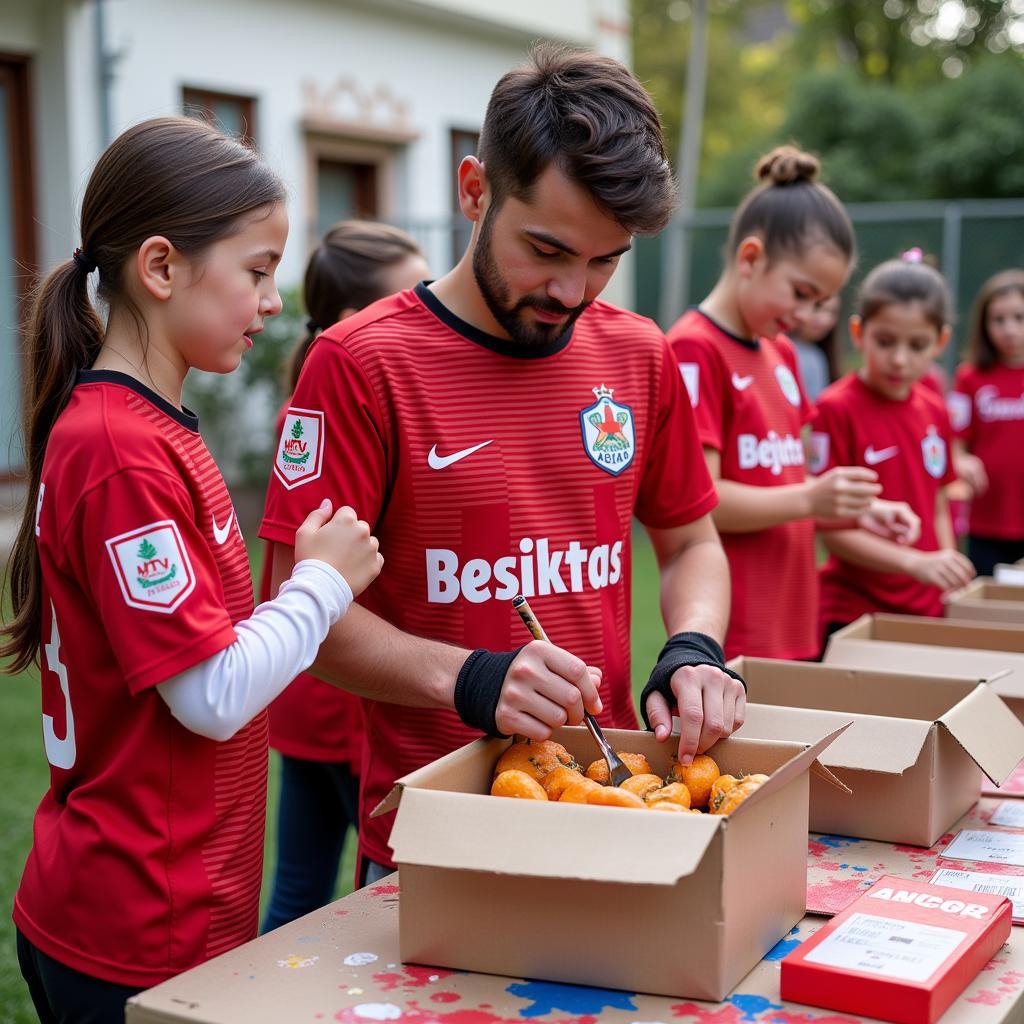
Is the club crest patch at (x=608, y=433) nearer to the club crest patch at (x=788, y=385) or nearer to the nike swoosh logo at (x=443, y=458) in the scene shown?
the nike swoosh logo at (x=443, y=458)

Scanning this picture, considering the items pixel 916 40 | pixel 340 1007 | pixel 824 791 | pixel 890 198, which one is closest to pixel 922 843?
pixel 824 791

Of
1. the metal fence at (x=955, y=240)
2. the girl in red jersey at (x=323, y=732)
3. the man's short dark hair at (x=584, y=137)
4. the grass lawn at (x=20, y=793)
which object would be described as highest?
the metal fence at (x=955, y=240)

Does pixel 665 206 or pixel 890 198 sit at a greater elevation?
pixel 890 198

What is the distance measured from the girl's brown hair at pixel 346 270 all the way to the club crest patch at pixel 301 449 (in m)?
1.18

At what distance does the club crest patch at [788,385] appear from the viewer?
3.15 m

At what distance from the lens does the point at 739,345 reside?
3047 millimetres

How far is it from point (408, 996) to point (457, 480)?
0.75 m

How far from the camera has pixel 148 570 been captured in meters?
1.43

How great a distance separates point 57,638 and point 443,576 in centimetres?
56

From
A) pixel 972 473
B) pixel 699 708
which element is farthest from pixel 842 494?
pixel 972 473

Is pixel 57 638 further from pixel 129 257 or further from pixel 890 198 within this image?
pixel 890 198

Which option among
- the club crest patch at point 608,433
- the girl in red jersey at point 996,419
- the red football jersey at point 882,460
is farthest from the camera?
the girl in red jersey at point 996,419

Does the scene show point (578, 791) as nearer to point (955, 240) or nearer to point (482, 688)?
point (482, 688)

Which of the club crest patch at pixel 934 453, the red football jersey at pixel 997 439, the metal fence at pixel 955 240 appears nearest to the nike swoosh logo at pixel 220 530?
the club crest patch at pixel 934 453
